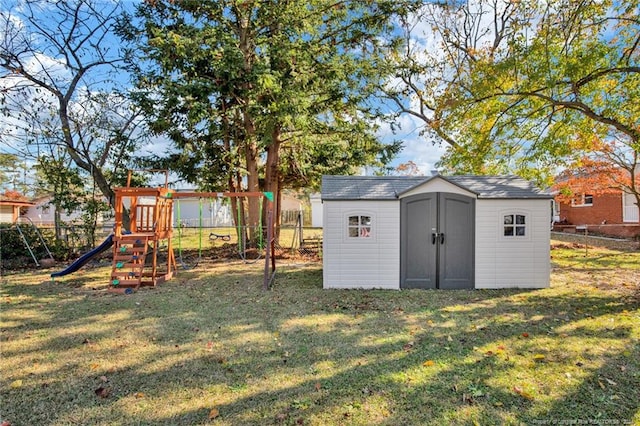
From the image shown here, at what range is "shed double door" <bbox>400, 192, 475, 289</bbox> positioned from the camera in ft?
23.9

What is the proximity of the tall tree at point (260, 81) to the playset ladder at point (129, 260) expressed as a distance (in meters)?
3.49

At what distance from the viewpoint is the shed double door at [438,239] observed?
7.29 meters

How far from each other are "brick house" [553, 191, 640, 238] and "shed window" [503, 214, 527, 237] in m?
11.1

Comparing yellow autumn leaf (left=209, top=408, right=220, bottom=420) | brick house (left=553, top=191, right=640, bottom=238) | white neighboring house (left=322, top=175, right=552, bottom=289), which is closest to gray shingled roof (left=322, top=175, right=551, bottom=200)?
white neighboring house (left=322, top=175, right=552, bottom=289)

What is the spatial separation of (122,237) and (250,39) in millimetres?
7196

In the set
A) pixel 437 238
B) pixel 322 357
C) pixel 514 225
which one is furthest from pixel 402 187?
pixel 322 357

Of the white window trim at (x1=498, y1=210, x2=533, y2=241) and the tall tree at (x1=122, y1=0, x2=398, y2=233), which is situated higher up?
the tall tree at (x1=122, y1=0, x2=398, y2=233)

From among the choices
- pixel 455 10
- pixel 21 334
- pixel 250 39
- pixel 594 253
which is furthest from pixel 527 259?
pixel 455 10

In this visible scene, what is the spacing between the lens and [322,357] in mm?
3836

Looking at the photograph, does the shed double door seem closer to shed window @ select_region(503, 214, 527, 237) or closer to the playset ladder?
shed window @ select_region(503, 214, 527, 237)

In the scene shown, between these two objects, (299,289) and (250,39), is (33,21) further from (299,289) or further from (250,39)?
(299,289)

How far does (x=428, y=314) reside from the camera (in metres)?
5.47

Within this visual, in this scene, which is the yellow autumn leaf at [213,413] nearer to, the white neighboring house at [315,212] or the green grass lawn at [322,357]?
the green grass lawn at [322,357]

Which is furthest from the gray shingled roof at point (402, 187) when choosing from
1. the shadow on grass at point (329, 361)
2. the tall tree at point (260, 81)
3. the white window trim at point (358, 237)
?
the tall tree at point (260, 81)
